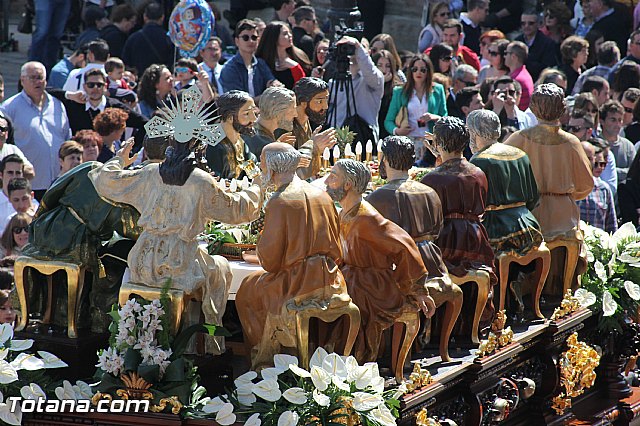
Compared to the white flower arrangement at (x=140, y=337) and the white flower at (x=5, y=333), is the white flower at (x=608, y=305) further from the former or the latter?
the white flower at (x=5, y=333)

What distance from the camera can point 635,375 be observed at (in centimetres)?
1212

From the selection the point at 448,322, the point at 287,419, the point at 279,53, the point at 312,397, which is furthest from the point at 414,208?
the point at 279,53

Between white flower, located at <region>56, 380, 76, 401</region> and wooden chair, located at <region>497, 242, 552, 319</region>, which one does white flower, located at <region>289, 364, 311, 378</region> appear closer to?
white flower, located at <region>56, 380, 76, 401</region>

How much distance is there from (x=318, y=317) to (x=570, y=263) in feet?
9.83

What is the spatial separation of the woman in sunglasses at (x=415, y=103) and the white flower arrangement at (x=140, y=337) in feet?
19.8

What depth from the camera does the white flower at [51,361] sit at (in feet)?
29.5

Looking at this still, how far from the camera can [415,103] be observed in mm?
14453

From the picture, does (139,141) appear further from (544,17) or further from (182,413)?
(544,17)

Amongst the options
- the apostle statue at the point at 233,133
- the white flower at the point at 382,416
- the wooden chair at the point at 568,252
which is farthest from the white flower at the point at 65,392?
the wooden chair at the point at 568,252

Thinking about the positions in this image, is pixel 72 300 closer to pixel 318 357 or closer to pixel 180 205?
pixel 180 205

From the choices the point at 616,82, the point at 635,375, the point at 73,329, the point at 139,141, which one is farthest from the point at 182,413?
the point at 616,82

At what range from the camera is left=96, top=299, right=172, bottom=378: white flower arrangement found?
8.63 metres

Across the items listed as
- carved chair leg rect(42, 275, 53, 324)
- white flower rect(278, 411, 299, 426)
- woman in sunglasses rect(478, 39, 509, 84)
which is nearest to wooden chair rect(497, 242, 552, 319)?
white flower rect(278, 411, 299, 426)

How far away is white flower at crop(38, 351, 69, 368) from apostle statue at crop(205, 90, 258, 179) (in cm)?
224
